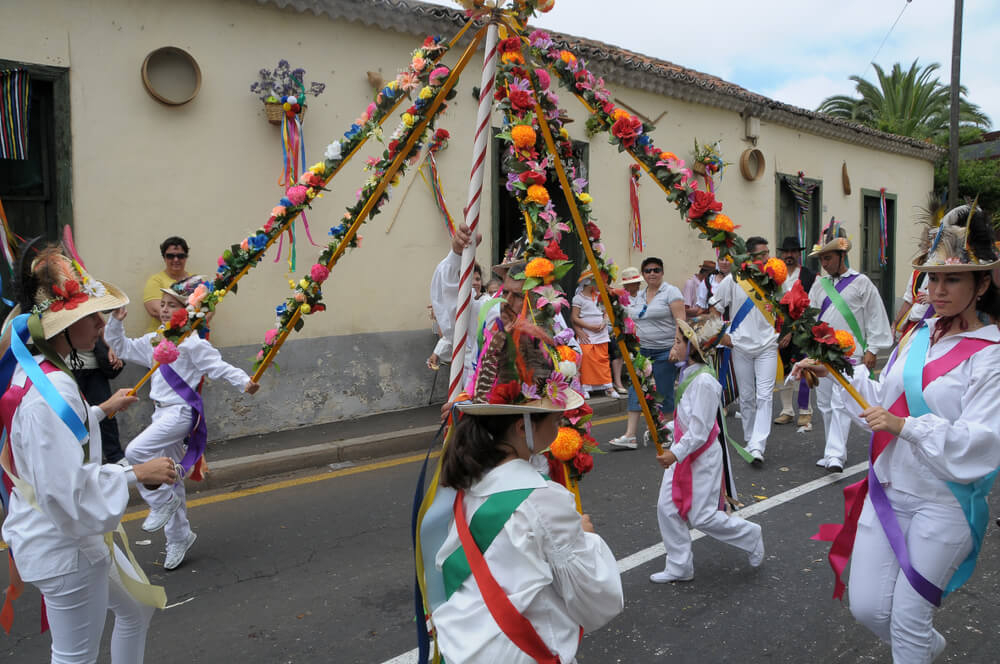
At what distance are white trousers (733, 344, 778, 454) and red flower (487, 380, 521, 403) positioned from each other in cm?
566

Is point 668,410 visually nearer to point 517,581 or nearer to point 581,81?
point 581,81

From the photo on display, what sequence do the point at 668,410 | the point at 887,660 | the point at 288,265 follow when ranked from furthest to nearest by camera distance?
the point at 288,265, the point at 668,410, the point at 887,660

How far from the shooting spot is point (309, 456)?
746 centimetres

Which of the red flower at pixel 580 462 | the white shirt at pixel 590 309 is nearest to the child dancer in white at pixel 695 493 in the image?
the red flower at pixel 580 462

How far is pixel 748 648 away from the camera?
12.4 ft

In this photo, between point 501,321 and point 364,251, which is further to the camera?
point 364,251

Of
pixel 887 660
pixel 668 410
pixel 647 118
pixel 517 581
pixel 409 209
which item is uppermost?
pixel 647 118

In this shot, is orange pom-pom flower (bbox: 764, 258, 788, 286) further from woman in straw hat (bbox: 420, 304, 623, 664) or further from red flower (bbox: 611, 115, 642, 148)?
woman in straw hat (bbox: 420, 304, 623, 664)

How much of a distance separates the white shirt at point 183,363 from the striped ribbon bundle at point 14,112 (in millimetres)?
2970

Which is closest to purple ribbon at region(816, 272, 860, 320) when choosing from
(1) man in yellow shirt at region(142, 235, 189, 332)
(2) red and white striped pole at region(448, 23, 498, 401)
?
(2) red and white striped pole at region(448, 23, 498, 401)

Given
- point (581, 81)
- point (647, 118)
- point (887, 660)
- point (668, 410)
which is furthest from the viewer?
point (647, 118)

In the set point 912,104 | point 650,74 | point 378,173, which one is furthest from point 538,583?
point 912,104

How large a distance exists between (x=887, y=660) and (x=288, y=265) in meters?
7.03

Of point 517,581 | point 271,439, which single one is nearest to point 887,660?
point 517,581
